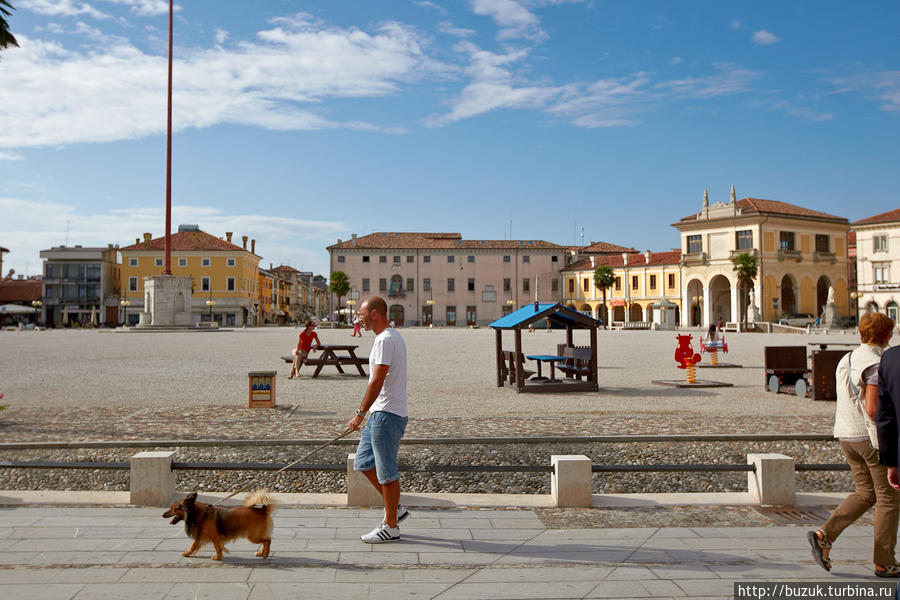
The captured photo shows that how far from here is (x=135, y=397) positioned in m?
13.1

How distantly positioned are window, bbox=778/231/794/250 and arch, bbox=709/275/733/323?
5.71 meters

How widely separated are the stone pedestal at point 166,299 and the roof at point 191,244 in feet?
108

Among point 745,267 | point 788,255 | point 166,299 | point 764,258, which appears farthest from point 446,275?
point 166,299

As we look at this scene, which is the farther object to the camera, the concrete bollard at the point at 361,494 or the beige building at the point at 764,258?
the beige building at the point at 764,258

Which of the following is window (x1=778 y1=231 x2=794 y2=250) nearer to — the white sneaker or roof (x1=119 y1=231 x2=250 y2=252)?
roof (x1=119 y1=231 x2=250 y2=252)

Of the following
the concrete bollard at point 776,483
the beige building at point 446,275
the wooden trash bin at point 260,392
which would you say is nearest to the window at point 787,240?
the beige building at point 446,275

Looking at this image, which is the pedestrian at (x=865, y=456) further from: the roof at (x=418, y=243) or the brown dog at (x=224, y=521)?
the roof at (x=418, y=243)

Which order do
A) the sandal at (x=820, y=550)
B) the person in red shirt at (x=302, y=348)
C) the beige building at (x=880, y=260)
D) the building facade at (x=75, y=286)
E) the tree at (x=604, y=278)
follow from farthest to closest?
the building facade at (x=75, y=286)
the tree at (x=604, y=278)
the beige building at (x=880, y=260)
the person in red shirt at (x=302, y=348)
the sandal at (x=820, y=550)

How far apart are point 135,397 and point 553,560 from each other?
1058 centimetres

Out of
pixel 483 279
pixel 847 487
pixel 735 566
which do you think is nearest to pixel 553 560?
pixel 735 566

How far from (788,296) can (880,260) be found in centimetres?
806

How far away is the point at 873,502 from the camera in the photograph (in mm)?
4266

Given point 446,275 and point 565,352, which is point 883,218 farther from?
point 565,352

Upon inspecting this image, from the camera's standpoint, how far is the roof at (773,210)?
65562 millimetres
